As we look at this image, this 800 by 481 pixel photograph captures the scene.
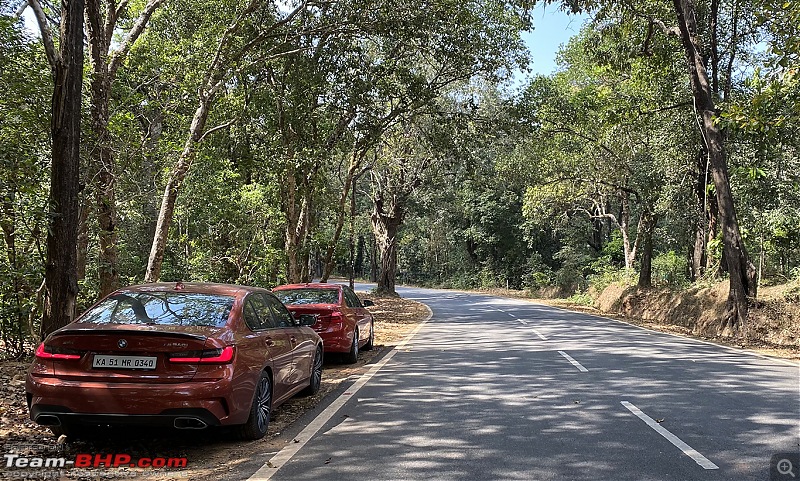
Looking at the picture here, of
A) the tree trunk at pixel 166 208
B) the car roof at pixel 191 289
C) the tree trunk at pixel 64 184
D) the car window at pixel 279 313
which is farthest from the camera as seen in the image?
the tree trunk at pixel 166 208

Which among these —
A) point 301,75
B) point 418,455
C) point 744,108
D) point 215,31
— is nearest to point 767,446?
point 418,455

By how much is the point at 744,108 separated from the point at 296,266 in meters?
13.2

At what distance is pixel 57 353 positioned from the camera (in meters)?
5.34

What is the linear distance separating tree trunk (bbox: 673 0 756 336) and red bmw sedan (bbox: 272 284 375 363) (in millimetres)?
10416

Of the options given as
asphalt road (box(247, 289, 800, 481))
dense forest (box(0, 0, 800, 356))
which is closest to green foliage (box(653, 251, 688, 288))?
dense forest (box(0, 0, 800, 356))

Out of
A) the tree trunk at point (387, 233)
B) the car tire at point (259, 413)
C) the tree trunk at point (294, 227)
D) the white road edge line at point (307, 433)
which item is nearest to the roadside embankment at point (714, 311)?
the white road edge line at point (307, 433)

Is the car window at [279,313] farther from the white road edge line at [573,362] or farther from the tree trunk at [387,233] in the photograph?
the tree trunk at [387,233]

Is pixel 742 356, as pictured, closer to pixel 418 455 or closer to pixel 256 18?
pixel 418 455

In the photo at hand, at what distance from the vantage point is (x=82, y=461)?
5242 millimetres

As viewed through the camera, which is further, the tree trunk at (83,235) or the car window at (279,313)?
the tree trunk at (83,235)

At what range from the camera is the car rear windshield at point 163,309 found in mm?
5754

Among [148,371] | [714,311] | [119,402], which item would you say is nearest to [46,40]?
[148,371]

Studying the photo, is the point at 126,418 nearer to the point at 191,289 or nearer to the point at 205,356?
the point at 205,356

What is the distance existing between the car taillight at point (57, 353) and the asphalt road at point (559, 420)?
6.23 feet
